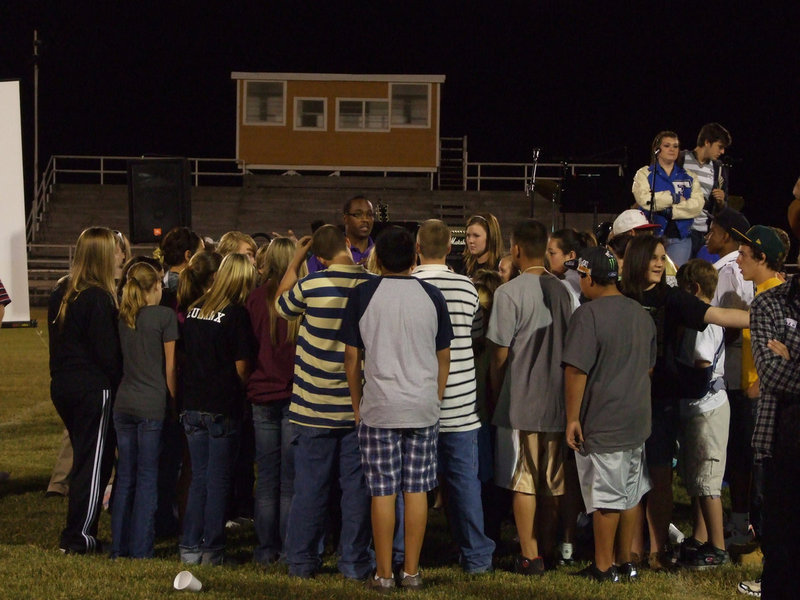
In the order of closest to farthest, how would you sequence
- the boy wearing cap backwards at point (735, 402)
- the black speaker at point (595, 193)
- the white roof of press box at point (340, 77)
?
the boy wearing cap backwards at point (735, 402) < the black speaker at point (595, 193) < the white roof of press box at point (340, 77)

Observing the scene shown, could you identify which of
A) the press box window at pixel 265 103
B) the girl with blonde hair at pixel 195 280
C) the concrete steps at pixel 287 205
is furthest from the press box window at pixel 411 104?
the girl with blonde hair at pixel 195 280

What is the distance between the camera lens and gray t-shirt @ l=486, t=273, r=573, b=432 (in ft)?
20.4

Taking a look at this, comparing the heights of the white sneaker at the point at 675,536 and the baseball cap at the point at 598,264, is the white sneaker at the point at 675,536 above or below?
below

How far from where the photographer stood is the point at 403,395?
A: 5.72 m

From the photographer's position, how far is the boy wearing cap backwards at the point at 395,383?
5723 millimetres

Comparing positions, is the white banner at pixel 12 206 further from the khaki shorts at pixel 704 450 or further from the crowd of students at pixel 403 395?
the khaki shorts at pixel 704 450

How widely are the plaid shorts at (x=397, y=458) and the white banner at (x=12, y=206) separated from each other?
393cm

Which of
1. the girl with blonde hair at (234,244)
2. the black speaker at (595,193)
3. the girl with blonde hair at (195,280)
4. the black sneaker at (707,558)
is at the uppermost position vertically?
the black speaker at (595,193)

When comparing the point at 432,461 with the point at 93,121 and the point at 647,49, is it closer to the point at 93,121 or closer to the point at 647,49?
the point at 647,49

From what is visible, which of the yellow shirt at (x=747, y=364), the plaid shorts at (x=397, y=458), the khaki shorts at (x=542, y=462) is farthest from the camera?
the yellow shirt at (x=747, y=364)

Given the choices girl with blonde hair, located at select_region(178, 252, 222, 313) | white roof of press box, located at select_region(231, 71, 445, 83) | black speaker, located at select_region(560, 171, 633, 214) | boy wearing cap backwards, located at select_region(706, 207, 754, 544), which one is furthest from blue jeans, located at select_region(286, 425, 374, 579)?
white roof of press box, located at select_region(231, 71, 445, 83)

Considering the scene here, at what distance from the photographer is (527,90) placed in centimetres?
5384

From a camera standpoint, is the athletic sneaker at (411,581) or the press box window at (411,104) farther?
the press box window at (411,104)

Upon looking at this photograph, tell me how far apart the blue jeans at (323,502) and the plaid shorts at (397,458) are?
0.75 feet
